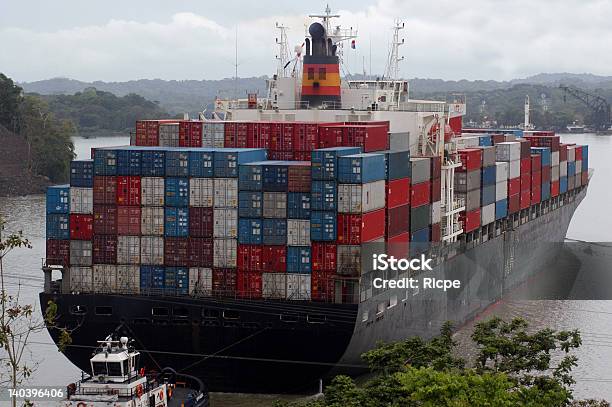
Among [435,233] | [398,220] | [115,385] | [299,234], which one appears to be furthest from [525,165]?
[115,385]

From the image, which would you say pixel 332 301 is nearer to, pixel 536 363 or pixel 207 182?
pixel 207 182

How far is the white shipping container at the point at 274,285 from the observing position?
30.0 metres

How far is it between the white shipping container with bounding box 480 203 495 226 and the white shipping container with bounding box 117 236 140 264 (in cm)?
1608

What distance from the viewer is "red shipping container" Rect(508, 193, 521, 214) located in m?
47.0

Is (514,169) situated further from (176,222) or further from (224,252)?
(176,222)

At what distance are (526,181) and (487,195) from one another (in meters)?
6.22

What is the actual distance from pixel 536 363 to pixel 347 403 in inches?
179

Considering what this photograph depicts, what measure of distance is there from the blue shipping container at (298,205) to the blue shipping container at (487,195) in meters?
14.3

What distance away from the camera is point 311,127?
32938mm

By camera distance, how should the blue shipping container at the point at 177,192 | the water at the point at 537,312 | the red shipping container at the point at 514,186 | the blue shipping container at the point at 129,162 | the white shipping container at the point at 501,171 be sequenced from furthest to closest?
the red shipping container at the point at 514,186
the white shipping container at the point at 501,171
the water at the point at 537,312
the blue shipping container at the point at 129,162
the blue shipping container at the point at 177,192

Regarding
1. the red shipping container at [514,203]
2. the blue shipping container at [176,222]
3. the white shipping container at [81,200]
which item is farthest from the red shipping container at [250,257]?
the red shipping container at [514,203]

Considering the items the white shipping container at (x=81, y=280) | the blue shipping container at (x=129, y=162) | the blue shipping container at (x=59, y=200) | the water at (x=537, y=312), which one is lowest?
the water at (x=537, y=312)

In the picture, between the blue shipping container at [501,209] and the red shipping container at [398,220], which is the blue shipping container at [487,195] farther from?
the red shipping container at [398,220]

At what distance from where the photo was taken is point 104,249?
31062 mm
